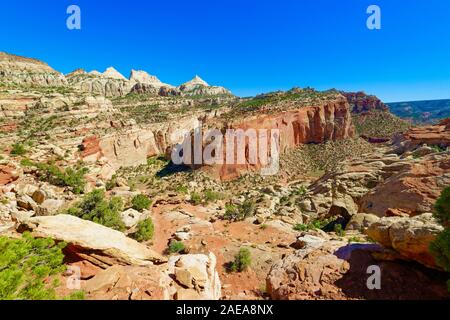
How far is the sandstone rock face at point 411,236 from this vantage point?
8.66 m

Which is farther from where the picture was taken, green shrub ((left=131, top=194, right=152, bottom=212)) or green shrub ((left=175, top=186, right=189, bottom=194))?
green shrub ((left=175, top=186, right=189, bottom=194))

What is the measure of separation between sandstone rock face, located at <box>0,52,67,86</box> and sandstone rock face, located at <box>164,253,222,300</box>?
84.8 metres

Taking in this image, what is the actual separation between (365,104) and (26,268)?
5354 inches

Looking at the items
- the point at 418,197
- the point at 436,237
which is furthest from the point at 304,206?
the point at 436,237

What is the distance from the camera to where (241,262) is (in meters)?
15.3

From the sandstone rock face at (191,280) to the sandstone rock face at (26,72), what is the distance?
84761 millimetres

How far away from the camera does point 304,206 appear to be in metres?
28.8

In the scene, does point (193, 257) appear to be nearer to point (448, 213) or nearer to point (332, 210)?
point (448, 213)

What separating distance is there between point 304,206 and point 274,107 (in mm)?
37918

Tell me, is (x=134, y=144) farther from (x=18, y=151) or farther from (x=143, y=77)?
(x=143, y=77)

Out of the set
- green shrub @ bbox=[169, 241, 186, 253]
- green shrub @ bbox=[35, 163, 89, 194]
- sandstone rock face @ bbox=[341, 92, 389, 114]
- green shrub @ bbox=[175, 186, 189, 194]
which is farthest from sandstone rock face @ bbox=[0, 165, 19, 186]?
sandstone rock face @ bbox=[341, 92, 389, 114]

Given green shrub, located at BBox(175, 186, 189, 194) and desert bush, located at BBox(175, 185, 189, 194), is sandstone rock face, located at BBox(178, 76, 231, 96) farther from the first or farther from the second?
green shrub, located at BBox(175, 186, 189, 194)

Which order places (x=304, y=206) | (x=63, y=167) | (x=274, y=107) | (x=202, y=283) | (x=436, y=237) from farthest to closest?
(x=274, y=107) < (x=63, y=167) < (x=304, y=206) < (x=202, y=283) < (x=436, y=237)

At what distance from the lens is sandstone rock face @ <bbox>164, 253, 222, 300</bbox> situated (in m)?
10.2
